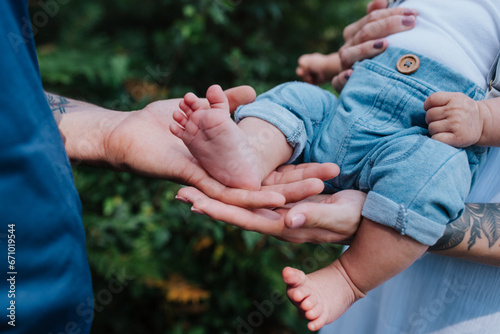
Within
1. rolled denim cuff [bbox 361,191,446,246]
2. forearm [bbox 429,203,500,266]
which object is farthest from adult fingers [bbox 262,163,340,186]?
forearm [bbox 429,203,500,266]

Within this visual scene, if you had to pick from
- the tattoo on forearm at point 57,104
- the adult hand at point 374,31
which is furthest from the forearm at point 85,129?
the adult hand at point 374,31

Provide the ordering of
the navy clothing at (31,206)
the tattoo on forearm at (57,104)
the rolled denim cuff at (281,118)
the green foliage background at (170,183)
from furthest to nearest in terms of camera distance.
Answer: the green foliage background at (170,183)
the tattoo on forearm at (57,104)
the rolled denim cuff at (281,118)
the navy clothing at (31,206)

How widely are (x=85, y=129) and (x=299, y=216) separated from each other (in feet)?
2.97

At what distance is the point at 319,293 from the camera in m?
1.13

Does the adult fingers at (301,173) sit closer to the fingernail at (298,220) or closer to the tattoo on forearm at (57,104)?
the fingernail at (298,220)

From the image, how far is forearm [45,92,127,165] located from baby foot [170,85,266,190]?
44 cm

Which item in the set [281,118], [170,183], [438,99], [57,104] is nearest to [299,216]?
[281,118]

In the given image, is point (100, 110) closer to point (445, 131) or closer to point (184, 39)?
point (184, 39)

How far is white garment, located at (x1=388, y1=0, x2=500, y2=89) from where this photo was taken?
127cm

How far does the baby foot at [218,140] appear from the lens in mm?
1069

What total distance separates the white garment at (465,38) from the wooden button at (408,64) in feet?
0.15

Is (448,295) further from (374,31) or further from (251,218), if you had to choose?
(374,31)

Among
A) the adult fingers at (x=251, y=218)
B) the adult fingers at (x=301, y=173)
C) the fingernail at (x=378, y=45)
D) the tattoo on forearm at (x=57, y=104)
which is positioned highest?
the fingernail at (x=378, y=45)

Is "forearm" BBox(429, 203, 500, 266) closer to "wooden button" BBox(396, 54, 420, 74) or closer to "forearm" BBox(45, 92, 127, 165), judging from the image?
"wooden button" BBox(396, 54, 420, 74)
